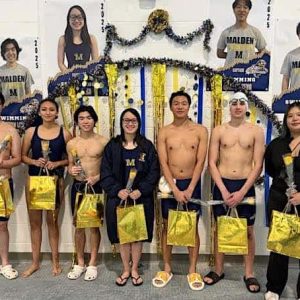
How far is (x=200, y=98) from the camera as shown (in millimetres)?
3391

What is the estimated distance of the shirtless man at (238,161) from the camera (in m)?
2.94

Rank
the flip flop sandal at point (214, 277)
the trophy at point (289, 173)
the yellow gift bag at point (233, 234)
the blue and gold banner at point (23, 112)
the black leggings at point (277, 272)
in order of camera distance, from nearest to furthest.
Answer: the trophy at point (289, 173) → the black leggings at point (277, 272) → the yellow gift bag at point (233, 234) → the flip flop sandal at point (214, 277) → the blue and gold banner at point (23, 112)

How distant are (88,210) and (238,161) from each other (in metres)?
1.21

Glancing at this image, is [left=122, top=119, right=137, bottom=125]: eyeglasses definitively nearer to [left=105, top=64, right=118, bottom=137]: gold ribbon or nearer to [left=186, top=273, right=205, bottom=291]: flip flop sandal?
[left=105, top=64, right=118, bottom=137]: gold ribbon

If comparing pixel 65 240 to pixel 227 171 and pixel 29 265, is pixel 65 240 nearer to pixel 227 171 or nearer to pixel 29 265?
pixel 29 265

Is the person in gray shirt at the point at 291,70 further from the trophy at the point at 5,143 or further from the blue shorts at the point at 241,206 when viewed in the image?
the trophy at the point at 5,143

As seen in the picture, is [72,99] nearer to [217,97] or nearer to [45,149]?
[45,149]

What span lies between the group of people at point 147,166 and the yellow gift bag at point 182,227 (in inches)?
3.7

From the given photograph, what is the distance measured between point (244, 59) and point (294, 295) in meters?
1.88

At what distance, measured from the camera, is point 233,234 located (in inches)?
115

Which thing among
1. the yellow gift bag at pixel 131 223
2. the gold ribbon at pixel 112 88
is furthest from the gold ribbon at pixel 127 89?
the yellow gift bag at pixel 131 223

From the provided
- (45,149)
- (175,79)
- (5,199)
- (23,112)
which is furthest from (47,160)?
(175,79)

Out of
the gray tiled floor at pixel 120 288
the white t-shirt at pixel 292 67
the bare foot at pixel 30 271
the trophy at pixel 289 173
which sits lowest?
the gray tiled floor at pixel 120 288

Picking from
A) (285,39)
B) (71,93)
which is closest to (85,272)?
(71,93)
